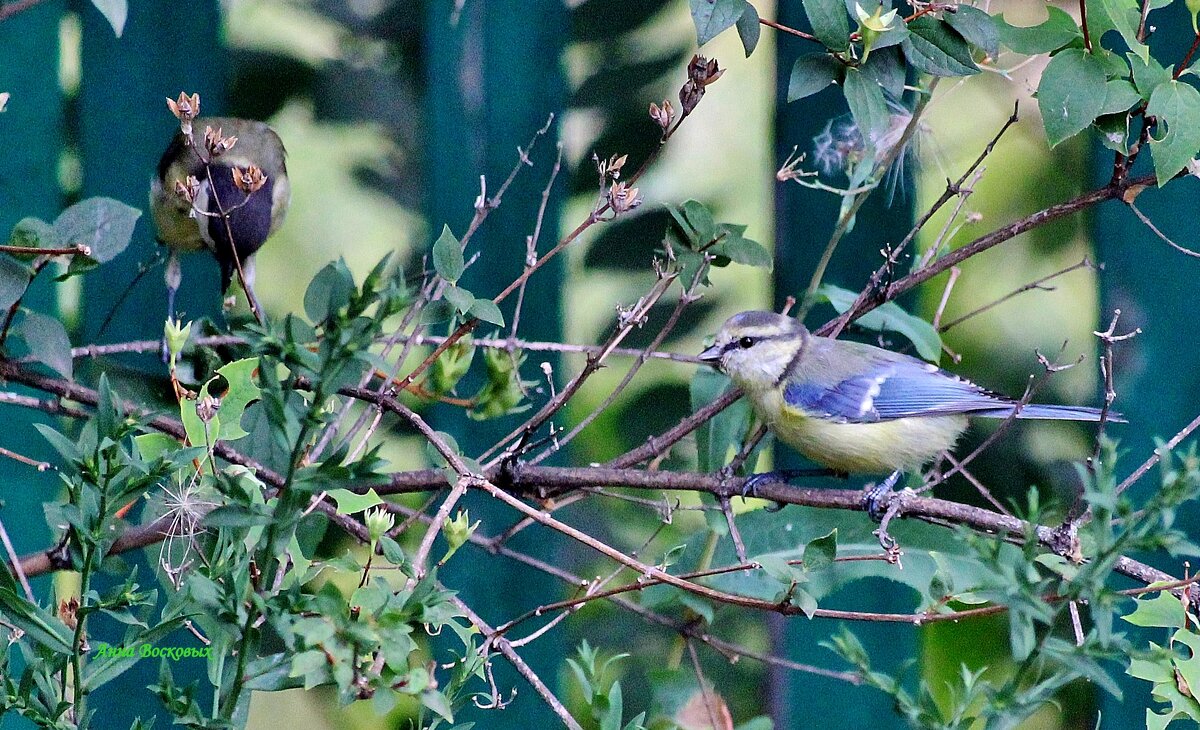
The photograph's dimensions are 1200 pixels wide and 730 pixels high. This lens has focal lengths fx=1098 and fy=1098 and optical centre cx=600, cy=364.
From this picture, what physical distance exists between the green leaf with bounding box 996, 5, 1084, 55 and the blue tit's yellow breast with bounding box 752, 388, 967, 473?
2.30 feet

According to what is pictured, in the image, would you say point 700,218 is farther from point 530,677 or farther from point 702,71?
point 530,677

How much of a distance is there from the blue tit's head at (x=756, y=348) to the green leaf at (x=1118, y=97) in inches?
27.3

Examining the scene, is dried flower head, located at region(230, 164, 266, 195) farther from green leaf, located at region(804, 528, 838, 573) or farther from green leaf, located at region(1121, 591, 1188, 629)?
green leaf, located at region(1121, 591, 1188, 629)

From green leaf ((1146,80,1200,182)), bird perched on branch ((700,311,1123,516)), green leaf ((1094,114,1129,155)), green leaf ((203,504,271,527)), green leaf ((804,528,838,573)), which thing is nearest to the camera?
green leaf ((203,504,271,527))

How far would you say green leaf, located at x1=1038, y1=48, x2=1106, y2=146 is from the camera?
4.55ft

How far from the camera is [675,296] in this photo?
7.92ft

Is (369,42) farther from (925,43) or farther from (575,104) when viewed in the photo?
(925,43)

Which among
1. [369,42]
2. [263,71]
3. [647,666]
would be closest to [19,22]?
[263,71]

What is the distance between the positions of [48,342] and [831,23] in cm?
110

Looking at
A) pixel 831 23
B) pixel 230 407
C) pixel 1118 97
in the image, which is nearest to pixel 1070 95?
pixel 1118 97

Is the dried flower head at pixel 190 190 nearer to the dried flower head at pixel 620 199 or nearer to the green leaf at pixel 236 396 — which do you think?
the green leaf at pixel 236 396

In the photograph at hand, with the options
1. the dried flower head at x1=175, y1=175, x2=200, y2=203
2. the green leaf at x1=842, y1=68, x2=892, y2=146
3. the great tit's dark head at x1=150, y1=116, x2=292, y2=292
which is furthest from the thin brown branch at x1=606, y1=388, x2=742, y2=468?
the great tit's dark head at x1=150, y1=116, x2=292, y2=292

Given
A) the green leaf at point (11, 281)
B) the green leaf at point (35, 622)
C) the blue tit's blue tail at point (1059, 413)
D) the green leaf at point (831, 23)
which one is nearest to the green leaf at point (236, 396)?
the green leaf at point (35, 622)

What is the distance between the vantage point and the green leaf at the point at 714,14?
4.31ft
